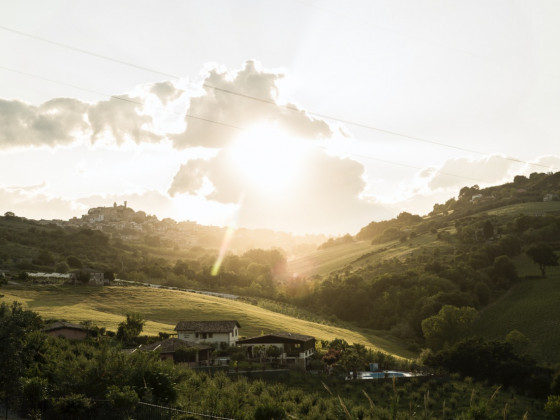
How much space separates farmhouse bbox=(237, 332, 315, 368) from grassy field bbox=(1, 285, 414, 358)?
9220 millimetres

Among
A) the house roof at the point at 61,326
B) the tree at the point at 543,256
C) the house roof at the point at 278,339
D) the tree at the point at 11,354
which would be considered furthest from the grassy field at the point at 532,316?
the tree at the point at 11,354

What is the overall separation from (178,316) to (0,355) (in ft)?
202

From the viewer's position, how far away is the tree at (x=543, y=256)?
109 m

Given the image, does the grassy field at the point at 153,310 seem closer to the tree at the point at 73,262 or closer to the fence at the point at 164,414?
the tree at the point at 73,262

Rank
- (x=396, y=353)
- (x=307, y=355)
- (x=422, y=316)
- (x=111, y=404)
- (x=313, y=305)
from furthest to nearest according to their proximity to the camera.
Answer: (x=313, y=305), (x=422, y=316), (x=396, y=353), (x=307, y=355), (x=111, y=404)

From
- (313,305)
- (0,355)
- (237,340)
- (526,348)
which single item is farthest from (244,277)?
(0,355)

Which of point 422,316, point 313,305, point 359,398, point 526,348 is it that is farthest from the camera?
point 313,305

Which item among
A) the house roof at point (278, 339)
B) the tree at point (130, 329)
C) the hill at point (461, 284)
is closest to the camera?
the tree at point (130, 329)

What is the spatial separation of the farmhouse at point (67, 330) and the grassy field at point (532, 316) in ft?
226

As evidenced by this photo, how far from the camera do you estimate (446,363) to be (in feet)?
229

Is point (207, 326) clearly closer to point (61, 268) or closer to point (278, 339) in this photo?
point (278, 339)

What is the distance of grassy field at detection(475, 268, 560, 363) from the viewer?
81.0m

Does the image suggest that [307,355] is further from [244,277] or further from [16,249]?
[16,249]

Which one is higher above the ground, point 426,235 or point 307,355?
point 426,235
